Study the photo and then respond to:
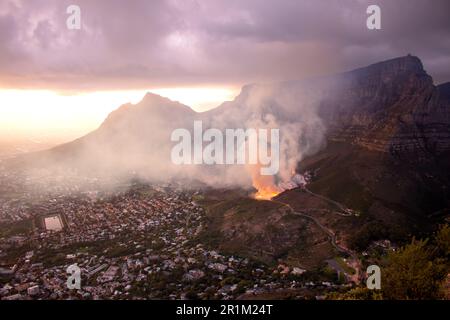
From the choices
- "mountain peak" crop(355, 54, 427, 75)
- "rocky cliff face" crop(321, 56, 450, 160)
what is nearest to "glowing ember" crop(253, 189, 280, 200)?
"rocky cliff face" crop(321, 56, 450, 160)

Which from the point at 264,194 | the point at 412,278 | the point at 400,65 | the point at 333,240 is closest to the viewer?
the point at 412,278

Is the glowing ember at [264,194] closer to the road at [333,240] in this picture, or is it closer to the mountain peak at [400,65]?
the road at [333,240]

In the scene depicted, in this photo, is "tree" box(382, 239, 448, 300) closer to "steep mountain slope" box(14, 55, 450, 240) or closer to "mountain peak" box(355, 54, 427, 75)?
"steep mountain slope" box(14, 55, 450, 240)

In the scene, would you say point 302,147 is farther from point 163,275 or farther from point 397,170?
point 163,275

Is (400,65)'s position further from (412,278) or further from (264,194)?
(412,278)

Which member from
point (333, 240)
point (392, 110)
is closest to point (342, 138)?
point (392, 110)

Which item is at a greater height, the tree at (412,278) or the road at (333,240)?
the tree at (412,278)

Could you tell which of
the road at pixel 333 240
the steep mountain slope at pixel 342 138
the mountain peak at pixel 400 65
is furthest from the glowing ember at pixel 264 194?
the mountain peak at pixel 400 65

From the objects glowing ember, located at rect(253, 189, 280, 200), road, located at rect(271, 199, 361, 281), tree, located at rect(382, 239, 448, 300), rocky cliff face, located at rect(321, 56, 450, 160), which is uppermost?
rocky cliff face, located at rect(321, 56, 450, 160)
